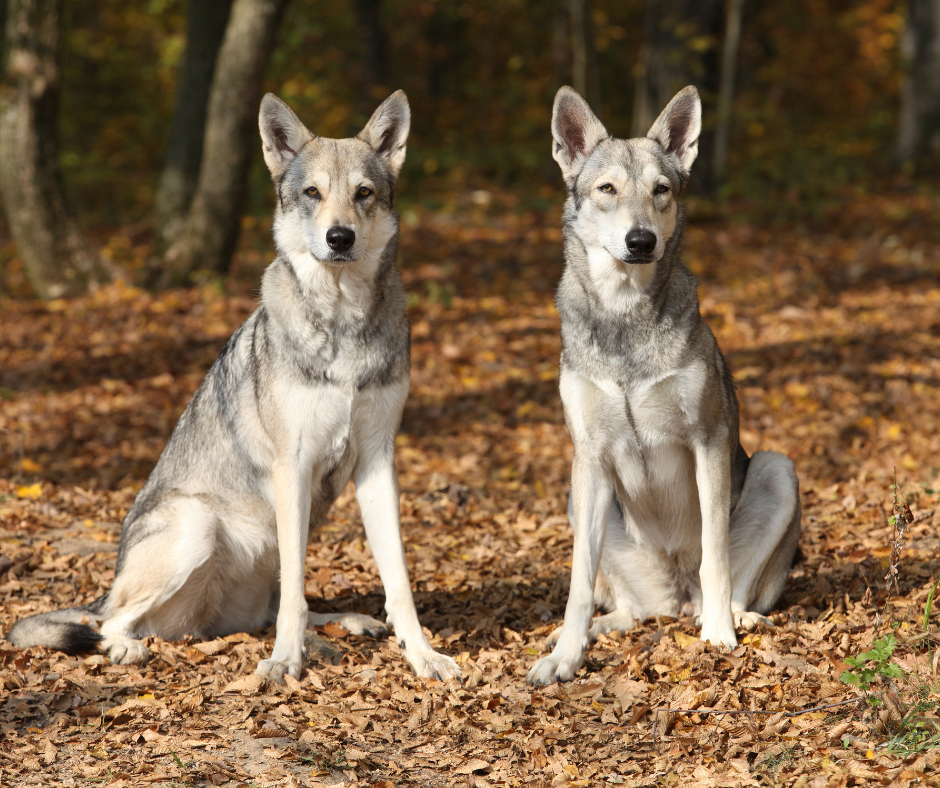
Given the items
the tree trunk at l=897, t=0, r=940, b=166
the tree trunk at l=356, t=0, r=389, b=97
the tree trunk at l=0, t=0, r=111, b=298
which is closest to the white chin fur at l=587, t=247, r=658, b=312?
the tree trunk at l=0, t=0, r=111, b=298

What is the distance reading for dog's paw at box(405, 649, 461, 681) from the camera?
467 centimetres

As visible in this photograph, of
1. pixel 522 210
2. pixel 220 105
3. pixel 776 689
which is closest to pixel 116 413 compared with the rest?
pixel 220 105

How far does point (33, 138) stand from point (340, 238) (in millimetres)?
9244

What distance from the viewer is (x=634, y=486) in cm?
485

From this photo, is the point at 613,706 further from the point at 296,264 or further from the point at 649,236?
the point at 296,264

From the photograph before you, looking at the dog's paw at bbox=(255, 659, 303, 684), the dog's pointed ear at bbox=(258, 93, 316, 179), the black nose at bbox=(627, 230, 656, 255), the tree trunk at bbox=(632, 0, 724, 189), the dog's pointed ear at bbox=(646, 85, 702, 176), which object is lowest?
the dog's paw at bbox=(255, 659, 303, 684)

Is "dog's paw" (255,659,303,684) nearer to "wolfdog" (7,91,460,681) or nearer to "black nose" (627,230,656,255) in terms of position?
"wolfdog" (7,91,460,681)

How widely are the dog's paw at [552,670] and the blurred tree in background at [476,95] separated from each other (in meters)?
9.77

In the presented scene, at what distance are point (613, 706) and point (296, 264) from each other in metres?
2.77

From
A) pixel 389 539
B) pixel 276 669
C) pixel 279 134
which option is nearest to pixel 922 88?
pixel 279 134

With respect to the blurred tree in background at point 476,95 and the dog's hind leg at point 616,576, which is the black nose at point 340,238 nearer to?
the dog's hind leg at point 616,576

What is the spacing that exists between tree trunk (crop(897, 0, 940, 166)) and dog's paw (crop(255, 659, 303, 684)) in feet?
53.7

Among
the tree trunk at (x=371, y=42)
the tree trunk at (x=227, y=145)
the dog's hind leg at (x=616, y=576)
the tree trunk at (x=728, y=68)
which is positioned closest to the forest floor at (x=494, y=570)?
the dog's hind leg at (x=616, y=576)

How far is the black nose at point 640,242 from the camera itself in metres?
4.47
